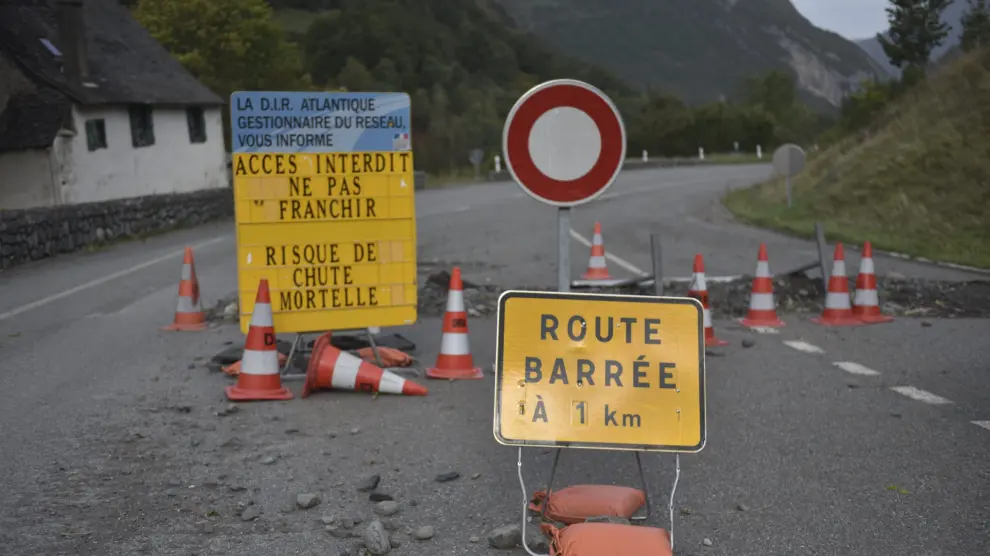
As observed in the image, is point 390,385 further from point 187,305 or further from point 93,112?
point 93,112

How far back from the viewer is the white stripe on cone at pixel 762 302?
10969mm

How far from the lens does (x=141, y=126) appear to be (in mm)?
40188

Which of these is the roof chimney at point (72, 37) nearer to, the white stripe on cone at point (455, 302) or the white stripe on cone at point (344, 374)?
the white stripe on cone at point (455, 302)

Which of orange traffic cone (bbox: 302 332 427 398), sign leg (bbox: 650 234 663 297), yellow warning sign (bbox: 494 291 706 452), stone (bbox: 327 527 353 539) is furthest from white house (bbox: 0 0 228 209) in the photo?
yellow warning sign (bbox: 494 291 706 452)

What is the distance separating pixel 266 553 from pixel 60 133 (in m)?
32.0

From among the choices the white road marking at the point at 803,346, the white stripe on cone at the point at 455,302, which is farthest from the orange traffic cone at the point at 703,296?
the white stripe on cone at the point at 455,302

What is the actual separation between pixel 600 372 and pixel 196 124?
136 feet

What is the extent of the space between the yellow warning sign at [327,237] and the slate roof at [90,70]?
27080 mm

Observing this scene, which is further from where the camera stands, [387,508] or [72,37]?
[72,37]

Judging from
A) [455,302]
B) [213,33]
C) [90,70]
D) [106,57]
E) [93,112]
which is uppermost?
[213,33]

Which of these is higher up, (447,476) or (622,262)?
(447,476)

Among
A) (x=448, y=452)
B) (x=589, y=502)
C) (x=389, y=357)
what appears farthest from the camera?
(x=389, y=357)

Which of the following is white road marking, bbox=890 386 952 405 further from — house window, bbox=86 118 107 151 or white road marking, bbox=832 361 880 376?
house window, bbox=86 118 107 151

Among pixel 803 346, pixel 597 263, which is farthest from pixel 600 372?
pixel 597 263
